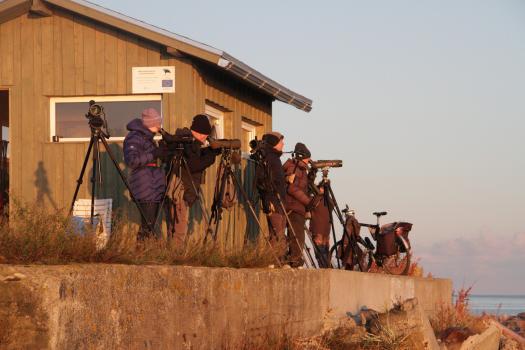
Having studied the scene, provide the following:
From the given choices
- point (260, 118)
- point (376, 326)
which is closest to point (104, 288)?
point (376, 326)

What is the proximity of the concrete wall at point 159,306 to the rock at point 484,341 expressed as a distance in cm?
243

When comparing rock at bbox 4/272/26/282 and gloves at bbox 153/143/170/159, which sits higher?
gloves at bbox 153/143/170/159

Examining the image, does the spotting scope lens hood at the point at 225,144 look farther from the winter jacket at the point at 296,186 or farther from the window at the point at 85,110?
the window at the point at 85,110

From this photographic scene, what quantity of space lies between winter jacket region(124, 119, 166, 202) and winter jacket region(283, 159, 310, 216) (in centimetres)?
272

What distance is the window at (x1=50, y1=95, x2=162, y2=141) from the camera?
556 inches

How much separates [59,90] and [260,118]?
4355 mm

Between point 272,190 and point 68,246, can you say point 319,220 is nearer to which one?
point 272,190

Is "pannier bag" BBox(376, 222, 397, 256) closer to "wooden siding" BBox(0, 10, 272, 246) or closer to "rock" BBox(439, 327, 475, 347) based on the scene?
"rock" BBox(439, 327, 475, 347)

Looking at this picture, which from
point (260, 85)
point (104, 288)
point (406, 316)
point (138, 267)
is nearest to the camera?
point (104, 288)

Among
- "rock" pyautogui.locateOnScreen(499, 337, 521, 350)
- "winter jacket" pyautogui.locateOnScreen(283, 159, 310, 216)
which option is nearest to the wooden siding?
"winter jacket" pyautogui.locateOnScreen(283, 159, 310, 216)

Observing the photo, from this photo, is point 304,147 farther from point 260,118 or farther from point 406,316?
point 260,118

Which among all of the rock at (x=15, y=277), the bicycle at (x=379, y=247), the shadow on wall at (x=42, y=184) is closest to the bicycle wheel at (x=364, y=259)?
the bicycle at (x=379, y=247)

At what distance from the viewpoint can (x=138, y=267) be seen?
22.5 ft

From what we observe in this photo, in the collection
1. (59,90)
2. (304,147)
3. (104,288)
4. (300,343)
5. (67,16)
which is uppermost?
(67,16)
